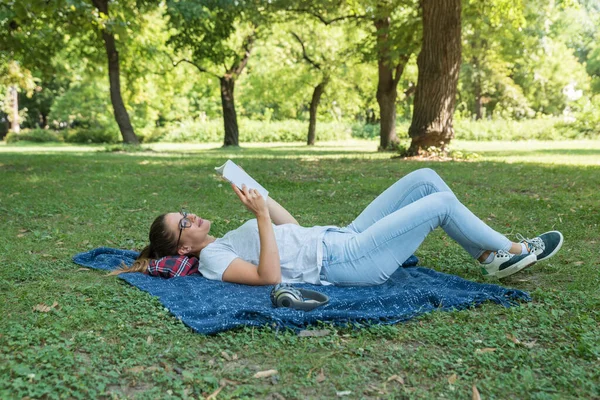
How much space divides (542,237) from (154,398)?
314cm

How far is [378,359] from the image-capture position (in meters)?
3.04

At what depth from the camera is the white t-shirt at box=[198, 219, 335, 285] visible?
168 inches

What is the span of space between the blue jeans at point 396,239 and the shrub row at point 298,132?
31.4 m

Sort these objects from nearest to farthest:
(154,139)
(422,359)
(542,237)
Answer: (422,359) < (542,237) < (154,139)

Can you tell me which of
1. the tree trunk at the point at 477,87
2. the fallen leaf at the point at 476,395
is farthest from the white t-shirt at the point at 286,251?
the tree trunk at the point at 477,87

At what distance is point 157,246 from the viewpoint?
4590 mm

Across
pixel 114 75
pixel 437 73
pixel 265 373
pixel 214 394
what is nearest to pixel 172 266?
pixel 265 373

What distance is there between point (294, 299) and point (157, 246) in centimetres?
142

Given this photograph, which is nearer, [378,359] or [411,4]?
[378,359]

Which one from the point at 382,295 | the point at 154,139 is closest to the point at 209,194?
the point at 382,295

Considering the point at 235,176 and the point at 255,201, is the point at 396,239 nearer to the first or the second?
the point at 255,201

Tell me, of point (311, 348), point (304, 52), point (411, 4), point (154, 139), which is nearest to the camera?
point (311, 348)

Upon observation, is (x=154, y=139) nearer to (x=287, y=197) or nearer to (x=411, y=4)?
(x=411, y=4)

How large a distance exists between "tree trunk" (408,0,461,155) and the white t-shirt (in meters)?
10.8
